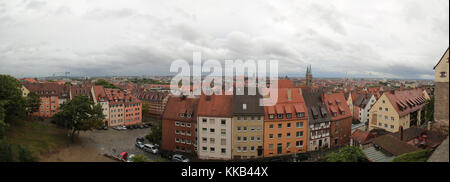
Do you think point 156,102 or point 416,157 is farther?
point 156,102

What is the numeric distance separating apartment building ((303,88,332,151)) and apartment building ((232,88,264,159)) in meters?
9.04

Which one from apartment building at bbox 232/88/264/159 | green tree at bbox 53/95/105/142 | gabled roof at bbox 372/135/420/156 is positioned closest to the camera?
gabled roof at bbox 372/135/420/156

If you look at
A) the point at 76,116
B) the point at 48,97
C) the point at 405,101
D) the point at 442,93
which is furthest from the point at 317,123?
the point at 48,97

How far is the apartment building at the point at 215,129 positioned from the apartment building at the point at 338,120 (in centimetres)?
1904

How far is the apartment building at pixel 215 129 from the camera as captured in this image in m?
35.9

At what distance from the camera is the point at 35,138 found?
3303 centimetres

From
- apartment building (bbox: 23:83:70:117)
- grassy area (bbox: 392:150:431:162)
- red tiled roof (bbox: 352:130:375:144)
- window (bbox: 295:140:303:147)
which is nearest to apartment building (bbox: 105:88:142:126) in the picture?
apartment building (bbox: 23:83:70:117)

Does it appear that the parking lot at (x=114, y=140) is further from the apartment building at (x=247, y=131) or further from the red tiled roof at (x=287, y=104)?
the red tiled roof at (x=287, y=104)

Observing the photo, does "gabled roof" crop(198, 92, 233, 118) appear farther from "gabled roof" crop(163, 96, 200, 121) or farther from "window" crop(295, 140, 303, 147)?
"window" crop(295, 140, 303, 147)

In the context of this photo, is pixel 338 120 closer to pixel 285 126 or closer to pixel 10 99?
pixel 285 126

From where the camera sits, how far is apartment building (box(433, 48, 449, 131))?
2155cm

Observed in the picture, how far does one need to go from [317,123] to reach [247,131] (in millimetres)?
12562

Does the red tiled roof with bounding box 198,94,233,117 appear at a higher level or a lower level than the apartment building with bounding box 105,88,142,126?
higher
